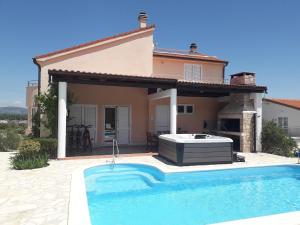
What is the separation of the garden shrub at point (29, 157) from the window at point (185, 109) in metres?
11.9

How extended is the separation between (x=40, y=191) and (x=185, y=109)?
15.2 metres

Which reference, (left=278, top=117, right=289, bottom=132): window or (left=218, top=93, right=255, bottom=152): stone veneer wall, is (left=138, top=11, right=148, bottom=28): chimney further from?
(left=278, top=117, right=289, bottom=132): window

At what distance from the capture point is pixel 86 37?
63.1ft

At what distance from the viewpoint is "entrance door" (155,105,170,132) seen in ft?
65.9

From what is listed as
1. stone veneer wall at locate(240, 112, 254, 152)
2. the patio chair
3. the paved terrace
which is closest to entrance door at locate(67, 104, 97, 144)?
the patio chair

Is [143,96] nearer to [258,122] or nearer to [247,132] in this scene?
[247,132]

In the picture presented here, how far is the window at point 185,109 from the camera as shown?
69.5 ft

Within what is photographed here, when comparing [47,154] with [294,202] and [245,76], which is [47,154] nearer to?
[294,202]

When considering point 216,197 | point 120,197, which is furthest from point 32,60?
point 216,197

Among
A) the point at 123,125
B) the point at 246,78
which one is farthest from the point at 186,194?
the point at 246,78

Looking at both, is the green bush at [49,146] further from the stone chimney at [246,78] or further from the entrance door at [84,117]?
the stone chimney at [246,78]

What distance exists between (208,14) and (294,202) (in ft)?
46.5

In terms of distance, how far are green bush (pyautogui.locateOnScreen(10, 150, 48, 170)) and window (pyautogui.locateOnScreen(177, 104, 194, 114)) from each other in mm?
11979

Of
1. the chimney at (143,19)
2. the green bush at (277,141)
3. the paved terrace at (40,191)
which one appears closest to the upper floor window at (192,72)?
the chimney at (143,19)
